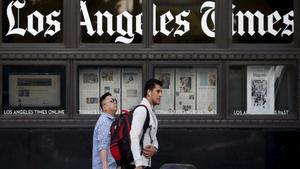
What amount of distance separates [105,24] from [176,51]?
116 centimetres

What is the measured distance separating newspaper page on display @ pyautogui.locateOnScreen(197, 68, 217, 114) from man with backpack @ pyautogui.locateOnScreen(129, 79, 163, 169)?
2767 millimetres

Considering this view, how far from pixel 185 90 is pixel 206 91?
0.32m

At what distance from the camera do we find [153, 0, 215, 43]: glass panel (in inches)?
452

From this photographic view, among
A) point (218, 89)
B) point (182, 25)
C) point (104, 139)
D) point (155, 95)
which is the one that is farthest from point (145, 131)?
point (182, 25)

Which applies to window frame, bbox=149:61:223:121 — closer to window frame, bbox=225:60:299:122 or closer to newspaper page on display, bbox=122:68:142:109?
window frame, bbox=225:60:299:122

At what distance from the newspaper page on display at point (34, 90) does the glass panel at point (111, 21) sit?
0.84 meters

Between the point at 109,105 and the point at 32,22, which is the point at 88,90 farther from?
the point at 109,105

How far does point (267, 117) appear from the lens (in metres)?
11.4

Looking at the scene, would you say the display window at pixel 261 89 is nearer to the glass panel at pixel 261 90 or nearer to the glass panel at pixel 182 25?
the glass panel at pixel 261 90

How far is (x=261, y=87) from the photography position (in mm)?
11516

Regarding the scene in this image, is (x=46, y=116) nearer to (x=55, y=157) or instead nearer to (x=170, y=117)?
(x=55, y=157)

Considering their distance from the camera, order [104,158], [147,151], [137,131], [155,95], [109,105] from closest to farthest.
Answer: [137,131], [147,151], [155,95], [104,158], [109,105]

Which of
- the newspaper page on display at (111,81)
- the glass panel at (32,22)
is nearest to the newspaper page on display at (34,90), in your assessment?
the glass panel at (32,22)

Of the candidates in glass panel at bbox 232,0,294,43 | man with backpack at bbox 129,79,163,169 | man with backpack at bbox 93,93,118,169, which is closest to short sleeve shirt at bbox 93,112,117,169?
man with backpack at bbox 93,93,118,169
